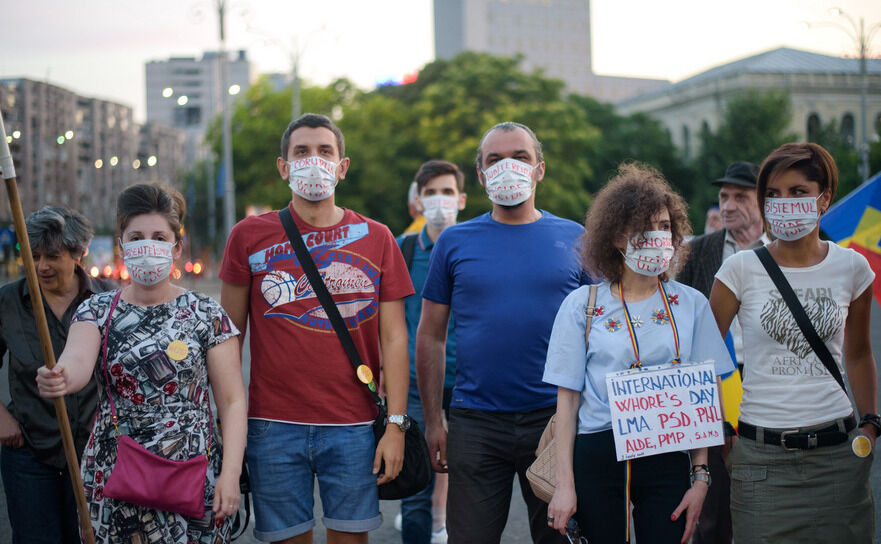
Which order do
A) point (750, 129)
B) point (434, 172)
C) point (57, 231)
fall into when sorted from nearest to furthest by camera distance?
point (57, 231)
point (434, 172)
point (750, 129)

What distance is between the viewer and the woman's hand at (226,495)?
11.0ft

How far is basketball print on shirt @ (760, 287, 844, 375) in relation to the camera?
3.57 meters

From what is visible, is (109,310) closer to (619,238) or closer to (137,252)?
(137,252)

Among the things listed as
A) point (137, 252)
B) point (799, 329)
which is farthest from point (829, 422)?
point (137, 252)

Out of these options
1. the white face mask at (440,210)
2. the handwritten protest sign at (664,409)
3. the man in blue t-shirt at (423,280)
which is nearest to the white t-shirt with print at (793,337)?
the handwritten protest sign at (664,409)

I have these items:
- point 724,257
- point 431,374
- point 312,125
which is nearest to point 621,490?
point 431,374

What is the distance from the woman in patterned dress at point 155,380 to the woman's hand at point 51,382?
0.04 m

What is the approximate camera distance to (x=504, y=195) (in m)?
4.14

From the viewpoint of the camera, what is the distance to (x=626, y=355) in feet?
10.8

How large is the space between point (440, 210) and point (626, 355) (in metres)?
3.27

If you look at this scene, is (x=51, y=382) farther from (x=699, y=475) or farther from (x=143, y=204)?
(x=699, y=475)

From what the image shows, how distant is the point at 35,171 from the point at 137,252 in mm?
90143

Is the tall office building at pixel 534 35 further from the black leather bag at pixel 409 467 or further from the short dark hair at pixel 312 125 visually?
the black leather bag at pixel 409 467

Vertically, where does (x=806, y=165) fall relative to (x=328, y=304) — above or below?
above
